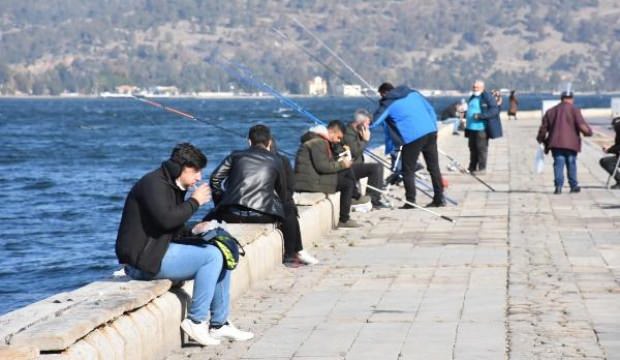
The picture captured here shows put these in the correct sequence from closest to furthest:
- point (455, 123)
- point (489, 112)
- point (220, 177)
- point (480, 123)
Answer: point (220, 177)
point (489, 112)
point (480, 123)
point (455, 123)

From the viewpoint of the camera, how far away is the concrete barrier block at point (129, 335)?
26.8 feet

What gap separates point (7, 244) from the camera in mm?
25609

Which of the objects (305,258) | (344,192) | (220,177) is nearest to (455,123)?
(344,192)

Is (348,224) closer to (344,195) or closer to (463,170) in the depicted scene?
(344,195)

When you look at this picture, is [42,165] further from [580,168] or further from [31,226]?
[580,168]

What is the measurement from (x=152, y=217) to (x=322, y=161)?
6.45 metres

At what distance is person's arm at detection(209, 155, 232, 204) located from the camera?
12413mm

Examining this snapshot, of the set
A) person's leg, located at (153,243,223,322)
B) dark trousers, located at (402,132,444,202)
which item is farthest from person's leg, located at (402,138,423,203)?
person's leg, located at (153,243,223,322)

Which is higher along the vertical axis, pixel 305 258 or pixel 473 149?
pixel 305 258

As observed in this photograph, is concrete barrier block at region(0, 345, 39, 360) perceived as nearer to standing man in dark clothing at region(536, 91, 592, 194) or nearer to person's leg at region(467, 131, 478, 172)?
standing man in dark clothing at region(536, 91, 592, 194)

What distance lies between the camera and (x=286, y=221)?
12734 millimetres

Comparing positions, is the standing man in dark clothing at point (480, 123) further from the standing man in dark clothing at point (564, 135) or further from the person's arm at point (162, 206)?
the person's arm at point (162, 206)

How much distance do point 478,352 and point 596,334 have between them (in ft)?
3.07

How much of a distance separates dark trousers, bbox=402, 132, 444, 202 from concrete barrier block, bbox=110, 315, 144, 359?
1036cm
